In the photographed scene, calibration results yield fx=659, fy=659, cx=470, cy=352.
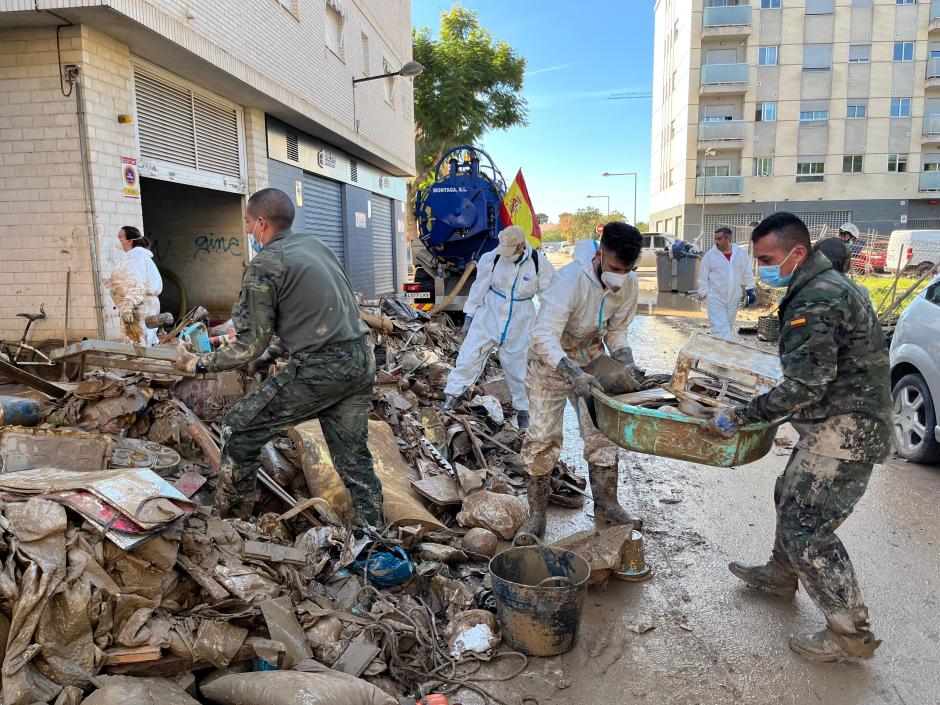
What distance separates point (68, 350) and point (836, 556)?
4.65 meters

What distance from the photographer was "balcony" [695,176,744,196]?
134 ft

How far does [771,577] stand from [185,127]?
8698mm

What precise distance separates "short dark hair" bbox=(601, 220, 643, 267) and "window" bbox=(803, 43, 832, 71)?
145ft

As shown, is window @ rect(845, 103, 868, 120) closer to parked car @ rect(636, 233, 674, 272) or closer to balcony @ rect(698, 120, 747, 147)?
balcony @ rect(698, 120, 747, 147)

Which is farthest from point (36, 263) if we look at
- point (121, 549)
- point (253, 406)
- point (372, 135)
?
point (372, 135)

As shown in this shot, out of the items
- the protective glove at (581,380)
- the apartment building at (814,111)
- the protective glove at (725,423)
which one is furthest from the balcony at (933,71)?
the protective glove at (725,423)

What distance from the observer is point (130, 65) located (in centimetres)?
745

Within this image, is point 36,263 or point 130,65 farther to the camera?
point 130,65

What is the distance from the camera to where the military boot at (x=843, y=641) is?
2965 millimetres

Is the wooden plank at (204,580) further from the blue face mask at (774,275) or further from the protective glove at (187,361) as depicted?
the blue face mask at (774,275)

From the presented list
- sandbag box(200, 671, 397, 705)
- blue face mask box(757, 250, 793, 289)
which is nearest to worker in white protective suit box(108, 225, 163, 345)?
sandbag box(200, 671, 397, 705)

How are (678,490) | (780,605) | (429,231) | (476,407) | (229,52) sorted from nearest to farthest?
1. (780,605)
2. (678,490)
3. (476,407)
4. (229,52)
5. (429,231)

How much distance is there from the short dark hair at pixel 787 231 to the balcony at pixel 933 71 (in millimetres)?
47261

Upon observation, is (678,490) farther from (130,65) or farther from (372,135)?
(372,135)
